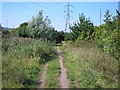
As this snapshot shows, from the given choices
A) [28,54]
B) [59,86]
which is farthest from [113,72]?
[28,54]

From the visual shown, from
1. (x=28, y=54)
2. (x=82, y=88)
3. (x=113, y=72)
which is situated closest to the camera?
(x=82, y=88)

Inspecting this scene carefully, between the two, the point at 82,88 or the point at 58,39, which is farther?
the point at 58,39

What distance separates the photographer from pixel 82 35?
15.2 m

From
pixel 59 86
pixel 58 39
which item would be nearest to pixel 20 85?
pixel 59 86

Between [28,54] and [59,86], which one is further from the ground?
[28,54]

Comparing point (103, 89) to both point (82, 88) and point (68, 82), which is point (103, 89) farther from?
point (68, 82)

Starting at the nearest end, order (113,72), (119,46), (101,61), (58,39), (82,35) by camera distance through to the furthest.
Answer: (113,72) → (119,46) → (101,61) → (82,35) → (58,39)

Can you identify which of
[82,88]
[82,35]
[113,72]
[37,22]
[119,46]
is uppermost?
[37,22]

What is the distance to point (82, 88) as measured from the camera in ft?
14.7

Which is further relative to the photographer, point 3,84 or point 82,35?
point 82,35

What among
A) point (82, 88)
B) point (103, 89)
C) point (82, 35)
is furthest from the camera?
point (82, 35)

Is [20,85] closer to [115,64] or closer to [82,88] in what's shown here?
[82,88]

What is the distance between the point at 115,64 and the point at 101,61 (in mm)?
795

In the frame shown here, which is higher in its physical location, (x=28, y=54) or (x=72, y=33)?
(x=72, y=33)
